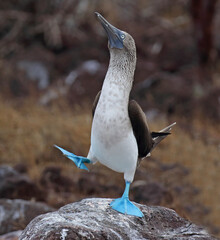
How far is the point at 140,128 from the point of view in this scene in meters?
3.55

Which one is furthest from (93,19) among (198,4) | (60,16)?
(198,4)

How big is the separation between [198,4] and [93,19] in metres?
2.98

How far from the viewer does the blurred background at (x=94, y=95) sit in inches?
256

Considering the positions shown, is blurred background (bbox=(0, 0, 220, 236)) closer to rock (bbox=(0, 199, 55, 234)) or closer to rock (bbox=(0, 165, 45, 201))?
rock (bbox=(0, 165, 45, 201))

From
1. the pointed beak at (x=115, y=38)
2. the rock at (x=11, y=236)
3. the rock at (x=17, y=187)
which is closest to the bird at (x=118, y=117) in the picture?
the pointed beak at (x=115, y=38)

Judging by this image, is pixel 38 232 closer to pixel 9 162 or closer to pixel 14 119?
pixel 9 162

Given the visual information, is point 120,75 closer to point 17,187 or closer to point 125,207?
point 125,207

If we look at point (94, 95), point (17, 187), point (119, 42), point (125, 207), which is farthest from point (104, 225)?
point (94, 95)

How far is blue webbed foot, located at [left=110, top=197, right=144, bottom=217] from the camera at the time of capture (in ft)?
11.7

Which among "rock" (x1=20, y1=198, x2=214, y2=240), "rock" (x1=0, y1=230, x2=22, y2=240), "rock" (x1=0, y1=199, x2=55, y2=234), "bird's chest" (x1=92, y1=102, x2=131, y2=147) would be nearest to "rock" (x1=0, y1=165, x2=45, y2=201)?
"rock" (x1=0, y1=199, x2=55, y2=234)

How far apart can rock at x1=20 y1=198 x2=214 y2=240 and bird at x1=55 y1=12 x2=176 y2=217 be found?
11 centimetres

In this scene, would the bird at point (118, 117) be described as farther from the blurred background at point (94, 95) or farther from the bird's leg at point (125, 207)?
the blurred background at point (94, 95)

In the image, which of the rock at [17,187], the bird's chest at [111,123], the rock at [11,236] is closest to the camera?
the bird's chest at [111,123]

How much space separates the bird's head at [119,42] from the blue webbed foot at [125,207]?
100cm
